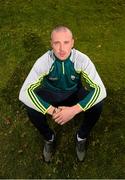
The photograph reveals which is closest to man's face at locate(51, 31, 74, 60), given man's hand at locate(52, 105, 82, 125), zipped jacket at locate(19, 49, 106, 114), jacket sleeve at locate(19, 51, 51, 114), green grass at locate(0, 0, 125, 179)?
zipped jacket at locate(19, 49, 106, 114)

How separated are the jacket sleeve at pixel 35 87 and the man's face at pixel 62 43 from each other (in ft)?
0.86

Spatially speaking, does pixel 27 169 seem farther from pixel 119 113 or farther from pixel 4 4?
pixel 4 4

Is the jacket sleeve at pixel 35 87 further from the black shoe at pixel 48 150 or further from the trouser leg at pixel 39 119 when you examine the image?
the black shoe at pixel 48 150

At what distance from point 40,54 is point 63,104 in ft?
10.1

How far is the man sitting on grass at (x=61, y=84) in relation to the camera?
577 centimetres

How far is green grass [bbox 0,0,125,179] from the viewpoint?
6.69 meters

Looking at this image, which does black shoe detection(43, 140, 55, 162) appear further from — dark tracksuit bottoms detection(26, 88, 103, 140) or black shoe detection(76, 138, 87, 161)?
black shoe detection(76, 138, 87, 161)

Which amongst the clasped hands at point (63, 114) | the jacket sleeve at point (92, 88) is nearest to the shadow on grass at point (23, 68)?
the clasped hands at point (63, 114)

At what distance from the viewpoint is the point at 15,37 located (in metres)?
9.94

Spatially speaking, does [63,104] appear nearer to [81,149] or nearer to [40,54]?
[81,149]

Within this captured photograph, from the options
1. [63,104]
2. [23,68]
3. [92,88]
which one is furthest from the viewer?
[23,68]

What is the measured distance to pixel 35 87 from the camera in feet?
19.5

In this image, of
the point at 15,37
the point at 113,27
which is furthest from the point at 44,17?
the point at 113,27

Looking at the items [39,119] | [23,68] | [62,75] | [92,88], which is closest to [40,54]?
[23,68]
